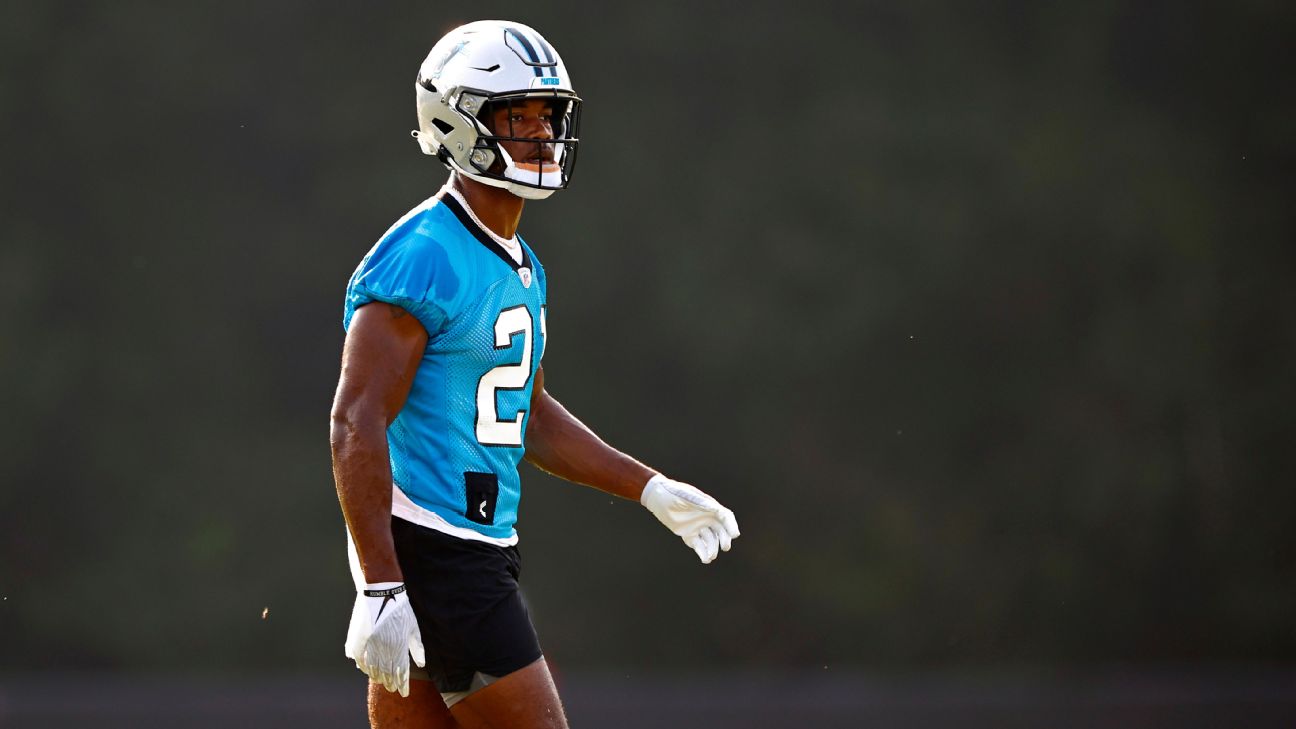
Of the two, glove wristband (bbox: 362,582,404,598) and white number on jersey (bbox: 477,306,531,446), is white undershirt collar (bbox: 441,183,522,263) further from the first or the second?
glove wristband (bbox: 362,582,404,598)

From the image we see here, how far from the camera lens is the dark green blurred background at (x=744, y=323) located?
249 inches

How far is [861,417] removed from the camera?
649 cm

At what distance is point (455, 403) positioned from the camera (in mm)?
3059

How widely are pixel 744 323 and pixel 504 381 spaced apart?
339 centimetres

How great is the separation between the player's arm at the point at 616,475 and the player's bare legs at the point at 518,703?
0.62 m

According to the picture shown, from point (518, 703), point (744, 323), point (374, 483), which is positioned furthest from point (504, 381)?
point (744, 323)

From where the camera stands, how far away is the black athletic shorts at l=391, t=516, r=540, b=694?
2.98m

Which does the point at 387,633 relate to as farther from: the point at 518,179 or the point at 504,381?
the point at 518,179

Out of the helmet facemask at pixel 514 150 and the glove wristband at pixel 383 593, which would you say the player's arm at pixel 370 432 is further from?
the helmet facemask at pixel 514 150

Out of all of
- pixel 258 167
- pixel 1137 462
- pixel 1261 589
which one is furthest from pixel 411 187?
pixel 1261 589

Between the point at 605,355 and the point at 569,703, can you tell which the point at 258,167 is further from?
the point at 569,703

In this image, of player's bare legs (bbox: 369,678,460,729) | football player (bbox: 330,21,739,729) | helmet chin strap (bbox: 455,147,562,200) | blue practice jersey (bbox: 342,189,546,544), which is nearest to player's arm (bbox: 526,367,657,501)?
football player (bbox: 330,21,739,729)

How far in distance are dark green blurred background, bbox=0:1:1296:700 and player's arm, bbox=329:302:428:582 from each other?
138 inches

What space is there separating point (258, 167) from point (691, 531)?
351cm
